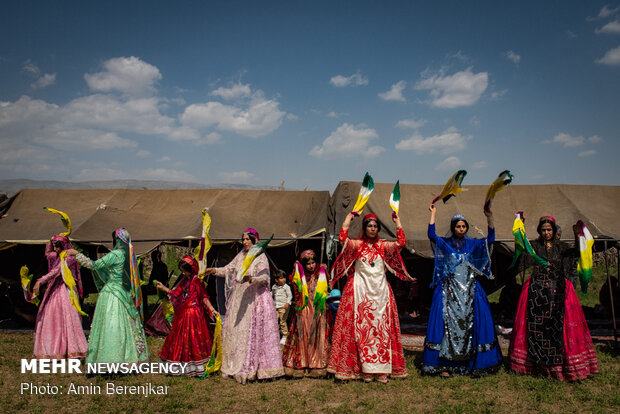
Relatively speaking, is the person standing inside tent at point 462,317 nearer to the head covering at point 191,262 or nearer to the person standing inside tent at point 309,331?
the person standing inside tent at point 309,331

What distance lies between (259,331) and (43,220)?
6715mm

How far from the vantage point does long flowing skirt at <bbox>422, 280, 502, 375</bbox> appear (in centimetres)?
488

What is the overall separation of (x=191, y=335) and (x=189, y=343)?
0.10 meters

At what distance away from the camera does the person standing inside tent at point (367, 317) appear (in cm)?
474

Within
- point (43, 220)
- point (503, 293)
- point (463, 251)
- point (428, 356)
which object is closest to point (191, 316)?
point (428, 356)

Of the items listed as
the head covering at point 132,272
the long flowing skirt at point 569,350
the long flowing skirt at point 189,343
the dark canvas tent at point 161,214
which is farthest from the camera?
the dark canvas tent at point 161,214

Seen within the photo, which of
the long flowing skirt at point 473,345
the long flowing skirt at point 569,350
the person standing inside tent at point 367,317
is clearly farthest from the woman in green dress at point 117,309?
the long flowing skirt at point 569,350

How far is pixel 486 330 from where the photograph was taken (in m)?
4.88

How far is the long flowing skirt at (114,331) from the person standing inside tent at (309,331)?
1.83m

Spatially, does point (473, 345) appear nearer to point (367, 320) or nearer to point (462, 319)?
point (462, 319)

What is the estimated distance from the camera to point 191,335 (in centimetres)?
511

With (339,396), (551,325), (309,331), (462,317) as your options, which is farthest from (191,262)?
(551,325)

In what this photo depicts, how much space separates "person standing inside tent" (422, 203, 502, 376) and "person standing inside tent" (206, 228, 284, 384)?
1836 mm

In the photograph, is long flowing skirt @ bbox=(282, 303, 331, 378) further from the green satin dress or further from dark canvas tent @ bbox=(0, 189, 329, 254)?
dark canvas tent @ bbox=(0, 189, 329, 254)
